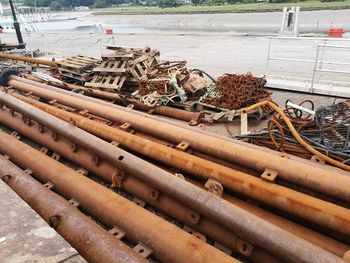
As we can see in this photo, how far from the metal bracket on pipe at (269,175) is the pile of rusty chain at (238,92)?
311 centimetres

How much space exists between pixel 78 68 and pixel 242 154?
6672 mm

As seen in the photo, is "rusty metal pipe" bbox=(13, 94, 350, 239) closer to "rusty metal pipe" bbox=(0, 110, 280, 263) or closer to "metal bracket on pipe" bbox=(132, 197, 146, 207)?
"rusty metal pipe" bbox=(0, 110, 280, 263)

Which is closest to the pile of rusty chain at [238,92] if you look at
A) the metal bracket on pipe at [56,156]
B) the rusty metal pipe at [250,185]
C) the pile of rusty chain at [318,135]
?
the pile of rusty chain at [318,135]

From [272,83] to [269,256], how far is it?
20.5ft

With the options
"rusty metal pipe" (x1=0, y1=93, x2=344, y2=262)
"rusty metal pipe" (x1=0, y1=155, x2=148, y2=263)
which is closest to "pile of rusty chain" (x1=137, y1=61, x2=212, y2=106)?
"rusty metal pipe" (x1=0, y1=93, x2=344, y2=262)

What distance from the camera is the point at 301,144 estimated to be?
431 cm

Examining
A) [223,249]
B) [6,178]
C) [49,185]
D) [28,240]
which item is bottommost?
[223,249]

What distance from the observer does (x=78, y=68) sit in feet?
29.0

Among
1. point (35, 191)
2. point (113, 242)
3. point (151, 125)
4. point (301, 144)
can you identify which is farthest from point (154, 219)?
point (301, 144)

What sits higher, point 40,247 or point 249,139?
point 40,247

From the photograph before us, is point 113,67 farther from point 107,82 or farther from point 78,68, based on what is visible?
point 78,68

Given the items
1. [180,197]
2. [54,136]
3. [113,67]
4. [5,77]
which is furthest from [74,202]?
[5,77]

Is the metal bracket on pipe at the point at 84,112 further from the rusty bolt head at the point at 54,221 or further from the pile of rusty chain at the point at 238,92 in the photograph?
the rusty bolt head at the point at 54,221

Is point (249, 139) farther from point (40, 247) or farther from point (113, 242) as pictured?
point (40, 247)
